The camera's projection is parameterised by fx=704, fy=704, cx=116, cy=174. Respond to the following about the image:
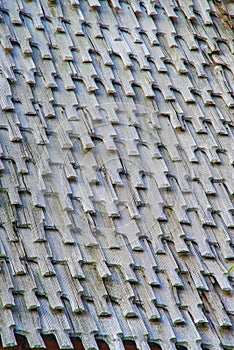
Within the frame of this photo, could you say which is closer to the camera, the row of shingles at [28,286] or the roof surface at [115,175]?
the row of shingles at [28,286]

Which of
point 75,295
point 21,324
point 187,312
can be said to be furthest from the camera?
point 187,312

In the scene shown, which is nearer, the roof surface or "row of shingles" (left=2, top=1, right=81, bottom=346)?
"row of shingles" (left=2, top=1, right=81, bottom=346)

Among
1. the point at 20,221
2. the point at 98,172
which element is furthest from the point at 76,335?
the point at 98,172

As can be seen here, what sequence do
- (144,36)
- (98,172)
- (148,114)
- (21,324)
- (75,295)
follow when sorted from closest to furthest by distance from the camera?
(21,324) → (75,295) → (98,172) → (148,114) → (144,36)

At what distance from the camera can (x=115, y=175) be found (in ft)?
16.5

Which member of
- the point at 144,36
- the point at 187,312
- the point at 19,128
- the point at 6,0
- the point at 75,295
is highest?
the point at 6,0

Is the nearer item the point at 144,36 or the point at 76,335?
the point at 76,335

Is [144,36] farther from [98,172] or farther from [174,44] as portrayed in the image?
[98,172]

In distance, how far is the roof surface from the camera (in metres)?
4.34

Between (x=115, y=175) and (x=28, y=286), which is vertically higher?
(x=115, y=175)

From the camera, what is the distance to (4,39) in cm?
530

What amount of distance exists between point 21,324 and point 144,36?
9.65 ft

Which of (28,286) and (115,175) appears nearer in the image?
(28,286)

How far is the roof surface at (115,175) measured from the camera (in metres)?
4.34
